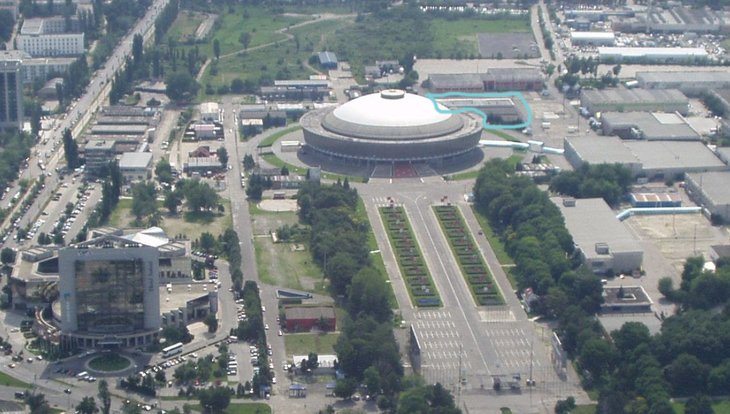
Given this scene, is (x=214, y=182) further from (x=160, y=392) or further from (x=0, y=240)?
(x=160, y=392)

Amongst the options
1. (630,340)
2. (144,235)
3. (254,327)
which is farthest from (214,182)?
(630,340)

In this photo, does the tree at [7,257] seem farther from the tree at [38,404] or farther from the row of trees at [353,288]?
the tree at [38,404]

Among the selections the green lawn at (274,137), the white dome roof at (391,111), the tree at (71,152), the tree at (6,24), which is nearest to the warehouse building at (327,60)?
the green lawn at (274,137)

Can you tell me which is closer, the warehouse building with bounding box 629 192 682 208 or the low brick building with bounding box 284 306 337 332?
the low brick building with bounding box 284 306 337 332

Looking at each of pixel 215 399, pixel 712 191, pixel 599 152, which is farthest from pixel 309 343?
pixel 599 152

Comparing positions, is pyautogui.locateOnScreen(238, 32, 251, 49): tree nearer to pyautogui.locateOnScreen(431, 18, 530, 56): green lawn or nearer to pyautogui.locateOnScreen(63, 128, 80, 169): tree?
pyautogui.locateOnScreen(431, 18, 530, 56): green lawn

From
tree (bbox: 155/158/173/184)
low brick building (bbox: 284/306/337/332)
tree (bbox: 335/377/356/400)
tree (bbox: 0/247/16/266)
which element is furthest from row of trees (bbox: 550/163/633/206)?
tree (bbox: 0/247/16/266)

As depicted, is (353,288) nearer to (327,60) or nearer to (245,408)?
(245,408)
